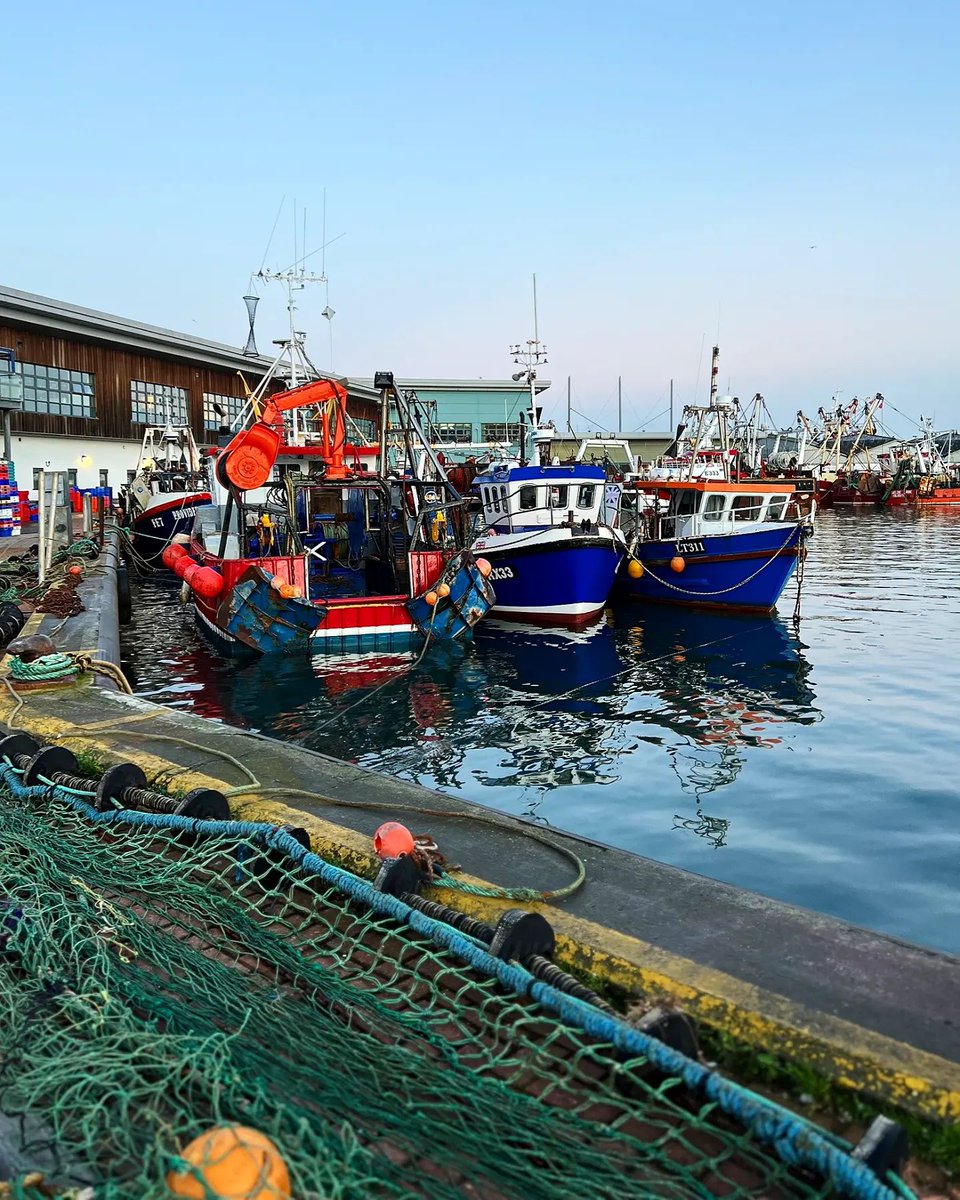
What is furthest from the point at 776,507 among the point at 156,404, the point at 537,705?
the point at 156,404

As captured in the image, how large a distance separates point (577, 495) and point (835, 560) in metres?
13.9

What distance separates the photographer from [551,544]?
16562 mm

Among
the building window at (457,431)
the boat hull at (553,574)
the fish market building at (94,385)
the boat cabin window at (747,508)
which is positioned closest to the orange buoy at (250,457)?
the boat hull at (553,574)

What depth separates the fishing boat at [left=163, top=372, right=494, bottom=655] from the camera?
13266 mm

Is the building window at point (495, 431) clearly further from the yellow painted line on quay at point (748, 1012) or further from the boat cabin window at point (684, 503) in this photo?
the yellow painted line on quay at point (748, 1012)

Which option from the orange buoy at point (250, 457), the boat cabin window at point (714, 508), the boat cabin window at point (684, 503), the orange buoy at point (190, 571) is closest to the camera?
the orange buoy at point (250, 457)

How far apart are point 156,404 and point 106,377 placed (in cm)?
341

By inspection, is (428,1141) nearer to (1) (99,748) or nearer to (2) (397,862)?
(2) (397,862)

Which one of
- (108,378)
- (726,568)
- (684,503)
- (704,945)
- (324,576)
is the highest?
(108,378)

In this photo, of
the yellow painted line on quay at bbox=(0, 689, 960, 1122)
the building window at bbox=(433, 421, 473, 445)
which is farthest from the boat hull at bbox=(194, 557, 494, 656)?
the building window at bbox=(433, 421, 473, 445)

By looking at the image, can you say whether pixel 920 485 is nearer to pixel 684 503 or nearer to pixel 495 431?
pixel 495 431

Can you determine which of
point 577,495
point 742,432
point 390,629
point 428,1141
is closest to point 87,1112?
point 428,1141

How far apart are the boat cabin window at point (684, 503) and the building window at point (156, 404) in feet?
72.7

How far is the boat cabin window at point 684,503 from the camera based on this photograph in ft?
65.6
